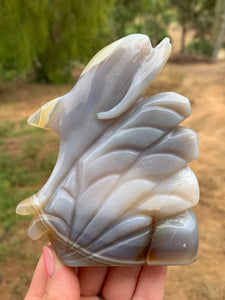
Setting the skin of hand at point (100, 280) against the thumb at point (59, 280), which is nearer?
the thumb at point (59, 280)

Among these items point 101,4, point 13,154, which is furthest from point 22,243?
point 101,4

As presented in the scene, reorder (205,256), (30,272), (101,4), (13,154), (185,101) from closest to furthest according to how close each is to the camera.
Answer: (185,101)
(30,272)
(205,256)
(13,154)
(101,4)

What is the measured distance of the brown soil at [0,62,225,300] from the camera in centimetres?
188

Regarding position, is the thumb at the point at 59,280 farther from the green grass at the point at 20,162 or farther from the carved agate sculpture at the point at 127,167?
the green grass at the point at 20,162

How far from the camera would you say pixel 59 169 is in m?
1.19

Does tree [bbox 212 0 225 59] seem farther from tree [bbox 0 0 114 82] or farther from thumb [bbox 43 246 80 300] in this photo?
thumb [bbox 43 246 80 300]

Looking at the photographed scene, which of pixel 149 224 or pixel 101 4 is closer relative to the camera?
pixel 149 224

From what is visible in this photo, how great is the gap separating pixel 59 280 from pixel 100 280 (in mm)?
243

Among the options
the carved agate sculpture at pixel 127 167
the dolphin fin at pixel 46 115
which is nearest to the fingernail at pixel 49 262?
the carved agate sculpture at pixel 127 167

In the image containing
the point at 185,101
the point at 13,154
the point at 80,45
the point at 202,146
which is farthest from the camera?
the point at 80,45

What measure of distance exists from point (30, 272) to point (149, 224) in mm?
1177

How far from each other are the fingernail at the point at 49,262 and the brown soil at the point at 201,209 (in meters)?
0.79

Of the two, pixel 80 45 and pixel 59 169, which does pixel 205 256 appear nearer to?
pixel 59 169

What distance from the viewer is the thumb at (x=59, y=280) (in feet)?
3.45
